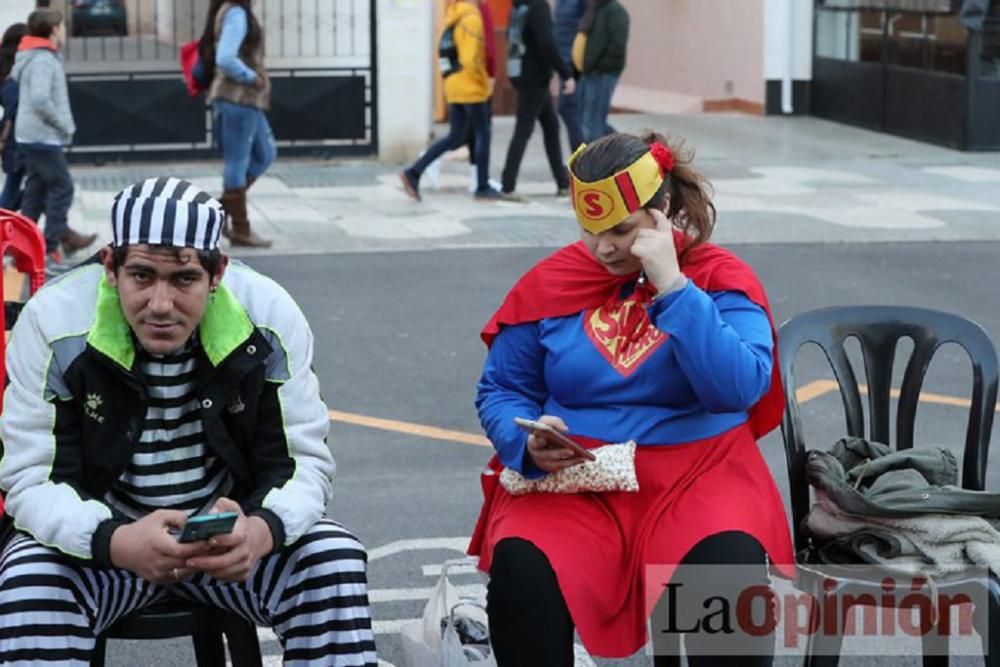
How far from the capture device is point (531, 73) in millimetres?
13828

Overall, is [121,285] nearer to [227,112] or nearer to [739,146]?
[227,112]

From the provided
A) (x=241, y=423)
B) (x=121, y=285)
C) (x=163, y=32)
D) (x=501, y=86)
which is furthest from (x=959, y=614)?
(x=501, y=86)

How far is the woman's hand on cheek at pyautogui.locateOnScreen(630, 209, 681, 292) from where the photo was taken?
378 centimetres

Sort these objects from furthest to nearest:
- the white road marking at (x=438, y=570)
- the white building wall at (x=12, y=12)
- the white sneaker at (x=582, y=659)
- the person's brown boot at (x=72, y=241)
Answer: the white building wall at (x=12, y=12), the person's brown boot at (x=72, y=241), the white road marking at (x=438, y=570), the white sneaker at (x=582, y=659)

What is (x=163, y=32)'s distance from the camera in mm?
16359

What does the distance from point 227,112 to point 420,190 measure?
3.44 m

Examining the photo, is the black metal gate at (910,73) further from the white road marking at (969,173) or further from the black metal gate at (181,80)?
the black metal gate at (181,80)

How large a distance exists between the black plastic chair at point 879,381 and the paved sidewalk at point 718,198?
7521 mm

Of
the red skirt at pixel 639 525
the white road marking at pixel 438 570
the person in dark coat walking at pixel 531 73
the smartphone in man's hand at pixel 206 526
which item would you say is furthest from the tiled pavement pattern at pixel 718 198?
the smartphone in man's hand at pixel 206 526

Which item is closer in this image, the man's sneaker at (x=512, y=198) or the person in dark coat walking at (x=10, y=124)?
the person in dark coat walking at (x=10, y=124)

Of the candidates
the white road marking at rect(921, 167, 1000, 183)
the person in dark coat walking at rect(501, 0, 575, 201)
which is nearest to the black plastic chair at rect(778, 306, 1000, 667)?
the person in dark coat walking at rect(501, 0, 575, 201)

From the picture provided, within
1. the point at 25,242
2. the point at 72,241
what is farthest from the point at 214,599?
the point at 72,241

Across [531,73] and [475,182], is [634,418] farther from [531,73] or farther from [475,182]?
[475,182]

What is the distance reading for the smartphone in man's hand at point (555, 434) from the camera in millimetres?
3729
